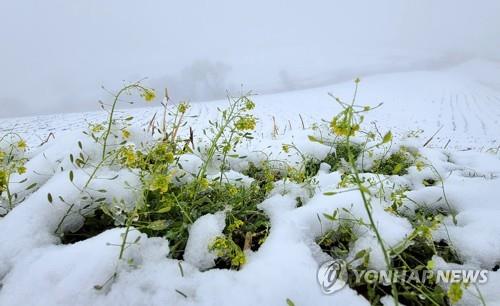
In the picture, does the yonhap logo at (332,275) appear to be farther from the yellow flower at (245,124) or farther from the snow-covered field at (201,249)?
the yellow flower at (245,124)

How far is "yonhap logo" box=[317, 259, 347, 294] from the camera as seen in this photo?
42.0 inches

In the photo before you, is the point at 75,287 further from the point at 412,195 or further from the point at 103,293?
the point at 412,195

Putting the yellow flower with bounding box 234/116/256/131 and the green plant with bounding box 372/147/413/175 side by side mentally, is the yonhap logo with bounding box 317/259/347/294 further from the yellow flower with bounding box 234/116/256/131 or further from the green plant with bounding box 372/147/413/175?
the green plant with bounding box 372/147/413/175

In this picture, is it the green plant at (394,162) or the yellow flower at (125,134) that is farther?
the green plant at (394,162)

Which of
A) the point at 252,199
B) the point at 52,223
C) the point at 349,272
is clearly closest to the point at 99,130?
the point at 52,223

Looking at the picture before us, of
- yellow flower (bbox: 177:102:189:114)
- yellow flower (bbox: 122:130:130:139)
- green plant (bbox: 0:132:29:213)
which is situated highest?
yellow flower (bbox: 177:102:189:114)

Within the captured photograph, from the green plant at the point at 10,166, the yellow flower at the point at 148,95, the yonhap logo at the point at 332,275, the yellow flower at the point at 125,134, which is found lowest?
the yonhap logo at the point at 332,275

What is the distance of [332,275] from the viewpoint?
1.12 metres

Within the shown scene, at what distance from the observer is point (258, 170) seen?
2.32 meters

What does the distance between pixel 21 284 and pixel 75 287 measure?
6.9 inches

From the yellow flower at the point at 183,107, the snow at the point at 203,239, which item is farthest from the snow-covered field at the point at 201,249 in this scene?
the yellow flower at the point at 183,107

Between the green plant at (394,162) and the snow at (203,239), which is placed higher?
the snow at (203,239)

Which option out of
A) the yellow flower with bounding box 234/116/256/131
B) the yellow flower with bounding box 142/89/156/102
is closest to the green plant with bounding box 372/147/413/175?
the yellow flower with bounding box 234/116/256/131

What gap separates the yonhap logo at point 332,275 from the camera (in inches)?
42.0
